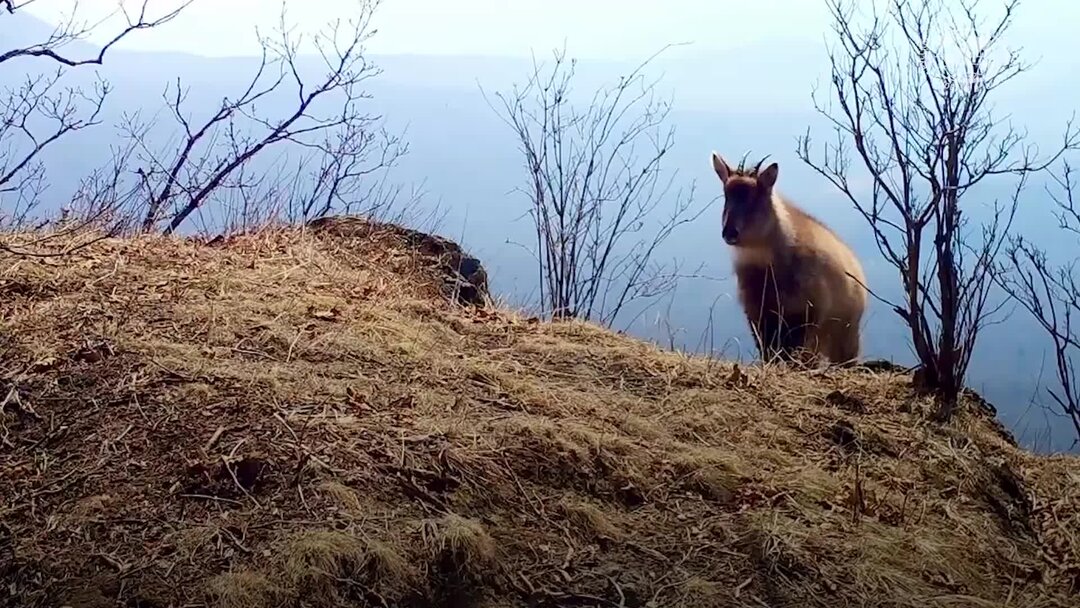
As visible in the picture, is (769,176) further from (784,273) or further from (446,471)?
(446,471)

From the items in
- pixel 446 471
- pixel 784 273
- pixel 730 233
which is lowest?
pixel 446 471

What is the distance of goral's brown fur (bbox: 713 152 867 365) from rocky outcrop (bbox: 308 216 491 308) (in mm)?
1545

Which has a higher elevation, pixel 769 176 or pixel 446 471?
pixel 769 176

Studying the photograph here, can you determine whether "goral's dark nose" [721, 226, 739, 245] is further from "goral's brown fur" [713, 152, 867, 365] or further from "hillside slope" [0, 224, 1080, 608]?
"hillside slope" [0, 224, 1080, 608]

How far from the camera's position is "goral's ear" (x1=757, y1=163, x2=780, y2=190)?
6.20 m

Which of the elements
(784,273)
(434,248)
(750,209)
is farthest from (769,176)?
(434,248)

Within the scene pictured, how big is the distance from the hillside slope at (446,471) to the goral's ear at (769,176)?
218cm

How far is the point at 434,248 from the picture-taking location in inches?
224

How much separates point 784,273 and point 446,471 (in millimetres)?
3804

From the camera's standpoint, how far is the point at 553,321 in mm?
4941

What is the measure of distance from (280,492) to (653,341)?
248 cm

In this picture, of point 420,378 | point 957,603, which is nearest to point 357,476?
point 420,378

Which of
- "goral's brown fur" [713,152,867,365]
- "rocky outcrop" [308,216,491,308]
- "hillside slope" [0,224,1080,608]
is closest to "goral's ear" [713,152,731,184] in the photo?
"goral's brown fur" [713,152,867,365]

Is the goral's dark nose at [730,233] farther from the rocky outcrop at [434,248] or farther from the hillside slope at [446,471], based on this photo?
the hillside slope at [446,471]
